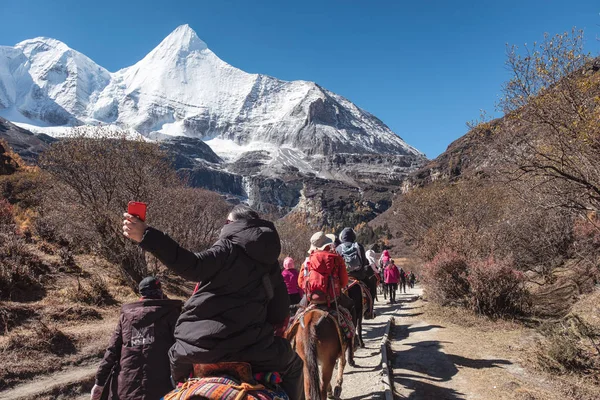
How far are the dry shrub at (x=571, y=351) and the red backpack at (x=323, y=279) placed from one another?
4016 mm

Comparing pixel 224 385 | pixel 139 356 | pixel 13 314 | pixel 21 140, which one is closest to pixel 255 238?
pixel 224 385

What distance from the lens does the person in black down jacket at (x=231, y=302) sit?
2432 mm

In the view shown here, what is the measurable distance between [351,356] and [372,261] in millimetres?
3574

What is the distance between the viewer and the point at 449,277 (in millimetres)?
12359

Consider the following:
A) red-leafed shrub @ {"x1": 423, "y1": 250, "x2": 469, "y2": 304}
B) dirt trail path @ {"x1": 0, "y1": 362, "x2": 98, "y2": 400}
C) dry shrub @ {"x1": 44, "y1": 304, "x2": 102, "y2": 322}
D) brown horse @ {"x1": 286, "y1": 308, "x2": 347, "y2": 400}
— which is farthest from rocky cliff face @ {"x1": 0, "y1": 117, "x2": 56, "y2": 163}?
brown horse @ {"x1": 286, "y1": 308, "x2": 347, "y2": 400}

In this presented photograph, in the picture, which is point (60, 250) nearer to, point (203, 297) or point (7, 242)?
point (7, 242)

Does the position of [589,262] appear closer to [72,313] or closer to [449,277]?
[449,277]

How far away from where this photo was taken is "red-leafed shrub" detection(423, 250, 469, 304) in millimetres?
12188

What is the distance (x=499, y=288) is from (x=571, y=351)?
4.42 m

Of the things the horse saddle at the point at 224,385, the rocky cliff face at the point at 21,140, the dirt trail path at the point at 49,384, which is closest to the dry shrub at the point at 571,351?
the horse saddle at the point at 224,385

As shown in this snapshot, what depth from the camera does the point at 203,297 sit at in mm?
2506

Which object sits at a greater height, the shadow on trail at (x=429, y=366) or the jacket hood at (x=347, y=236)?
the jacket hood at (x=347, y=236)

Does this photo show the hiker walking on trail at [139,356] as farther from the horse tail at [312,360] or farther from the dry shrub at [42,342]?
the dry shrub at [42,342]

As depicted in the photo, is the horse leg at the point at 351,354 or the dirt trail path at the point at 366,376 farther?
the horse leg at the point at 351,354
